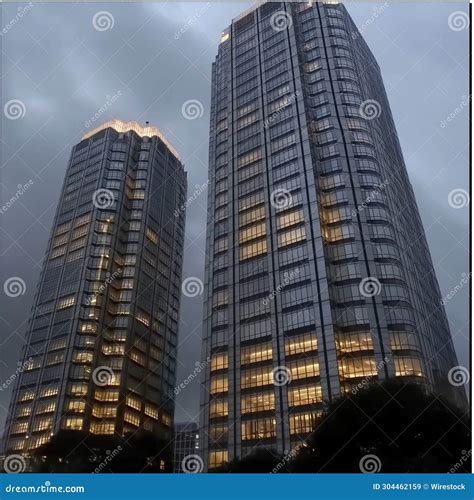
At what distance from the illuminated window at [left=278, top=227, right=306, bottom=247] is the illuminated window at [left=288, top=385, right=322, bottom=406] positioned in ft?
74.3

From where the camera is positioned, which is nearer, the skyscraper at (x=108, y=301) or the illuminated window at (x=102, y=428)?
the illuminated window at (x=102, y=428)

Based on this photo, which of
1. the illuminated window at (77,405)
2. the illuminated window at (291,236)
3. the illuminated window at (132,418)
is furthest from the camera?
the illuminated window at (132,418)

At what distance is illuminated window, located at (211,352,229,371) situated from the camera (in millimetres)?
71938

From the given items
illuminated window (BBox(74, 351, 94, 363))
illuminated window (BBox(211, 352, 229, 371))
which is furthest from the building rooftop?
illuminated window (BBox(211, 352, 229, 371))

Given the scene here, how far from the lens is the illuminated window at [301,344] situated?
65.8m

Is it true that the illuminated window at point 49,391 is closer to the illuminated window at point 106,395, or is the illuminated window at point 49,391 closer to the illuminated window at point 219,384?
the illuminated window at point 106,395

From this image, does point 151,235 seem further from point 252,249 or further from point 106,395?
point 252,249

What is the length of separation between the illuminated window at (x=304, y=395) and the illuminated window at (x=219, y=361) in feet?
39.0

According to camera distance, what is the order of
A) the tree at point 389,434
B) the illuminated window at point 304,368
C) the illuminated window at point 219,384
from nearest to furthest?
the tree at point 389,434, the illuminated window at point 304,368, the illuminated window at point 219,384

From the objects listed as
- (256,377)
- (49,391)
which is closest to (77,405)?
(49,391)

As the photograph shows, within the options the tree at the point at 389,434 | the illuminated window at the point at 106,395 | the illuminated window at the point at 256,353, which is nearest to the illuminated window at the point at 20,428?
the illuminated window at the point at 106,395

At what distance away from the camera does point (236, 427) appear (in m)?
64.8

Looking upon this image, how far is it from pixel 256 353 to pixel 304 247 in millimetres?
17325
